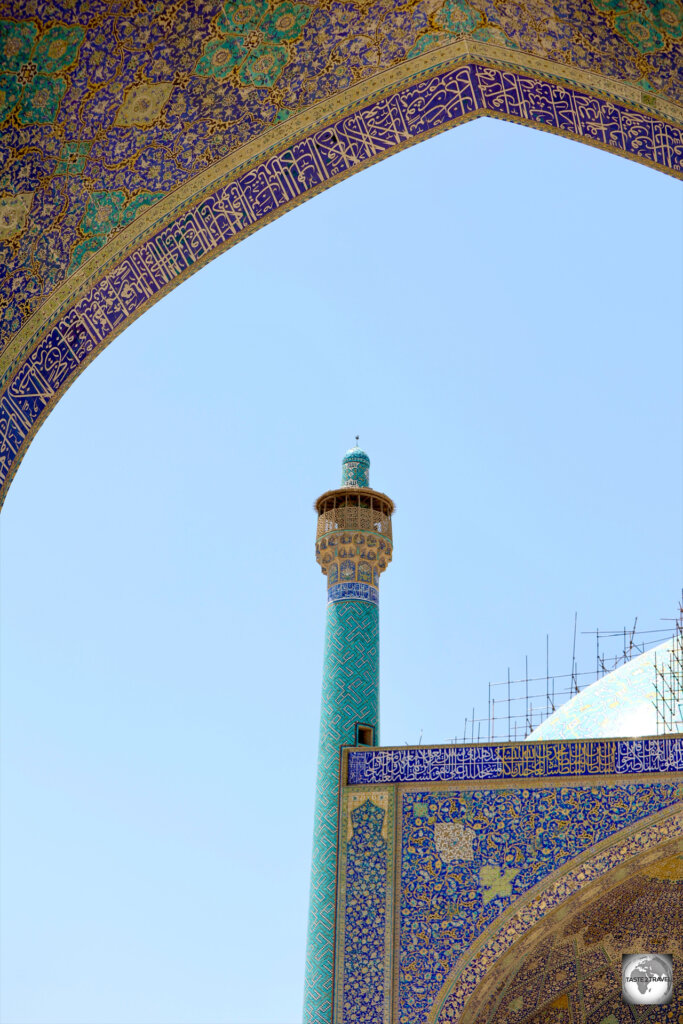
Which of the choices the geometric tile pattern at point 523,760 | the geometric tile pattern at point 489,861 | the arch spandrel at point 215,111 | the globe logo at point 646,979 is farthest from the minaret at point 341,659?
the arch spandrel at point 215,111

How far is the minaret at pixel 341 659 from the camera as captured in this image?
844 centimetres

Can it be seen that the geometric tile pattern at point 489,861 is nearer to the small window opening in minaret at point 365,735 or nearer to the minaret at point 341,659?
the minaret at point 341,659

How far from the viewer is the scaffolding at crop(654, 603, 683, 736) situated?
9.96 m

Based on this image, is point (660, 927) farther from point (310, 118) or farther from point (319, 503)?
point (310, 118)

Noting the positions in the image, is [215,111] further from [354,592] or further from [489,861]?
[354,592]

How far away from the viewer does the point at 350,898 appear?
27.6 feet

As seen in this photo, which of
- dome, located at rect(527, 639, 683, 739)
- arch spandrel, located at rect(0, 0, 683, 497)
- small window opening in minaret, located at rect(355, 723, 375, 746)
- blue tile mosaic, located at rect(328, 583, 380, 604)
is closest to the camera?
arch spandrel, located at rect(0, 0, 683, 497)

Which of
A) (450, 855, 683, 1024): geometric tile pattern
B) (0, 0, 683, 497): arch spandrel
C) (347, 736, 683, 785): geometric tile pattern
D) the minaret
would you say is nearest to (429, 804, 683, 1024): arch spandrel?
(450, 855, 683, 1024): geometric tile pattern

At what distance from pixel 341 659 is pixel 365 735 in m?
0.65

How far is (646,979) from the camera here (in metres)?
8.89

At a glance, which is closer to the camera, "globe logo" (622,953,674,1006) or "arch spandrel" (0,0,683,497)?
"arch spandrel" (0,0,683,497)

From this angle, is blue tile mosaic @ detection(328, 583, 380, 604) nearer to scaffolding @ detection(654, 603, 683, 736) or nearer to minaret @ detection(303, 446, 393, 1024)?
minaret @ detection(303, 446, 393, 1024)

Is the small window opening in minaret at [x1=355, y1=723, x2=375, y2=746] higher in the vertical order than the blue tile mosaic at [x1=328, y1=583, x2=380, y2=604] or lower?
lower

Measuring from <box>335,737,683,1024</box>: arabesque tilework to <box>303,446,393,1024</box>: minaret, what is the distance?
164 millimetres
